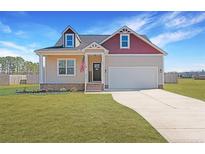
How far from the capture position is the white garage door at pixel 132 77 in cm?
2097

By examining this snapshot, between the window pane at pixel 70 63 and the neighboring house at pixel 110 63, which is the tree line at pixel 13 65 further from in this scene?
the window pane at pixel 70 63

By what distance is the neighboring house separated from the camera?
67.2 ft

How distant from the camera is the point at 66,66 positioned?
2075 centimetres

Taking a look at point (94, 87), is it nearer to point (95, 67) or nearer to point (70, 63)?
point (95, 67)

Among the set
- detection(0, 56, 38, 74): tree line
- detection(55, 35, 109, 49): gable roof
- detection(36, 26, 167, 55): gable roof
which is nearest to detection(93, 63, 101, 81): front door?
detection(36, 26, 167, 55): gable roof

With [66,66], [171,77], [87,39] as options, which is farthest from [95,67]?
[171,77]

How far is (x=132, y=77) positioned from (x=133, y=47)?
253 centimetres

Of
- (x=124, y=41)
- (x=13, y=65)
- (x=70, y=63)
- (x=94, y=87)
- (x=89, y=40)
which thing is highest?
(x=89, y=40)

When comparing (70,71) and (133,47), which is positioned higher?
(133,47)

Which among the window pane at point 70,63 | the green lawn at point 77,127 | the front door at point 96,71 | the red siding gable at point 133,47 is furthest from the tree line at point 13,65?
the green lawn at point 77,127

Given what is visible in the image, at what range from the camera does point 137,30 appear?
71.6 feet

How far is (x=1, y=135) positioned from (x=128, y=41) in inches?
648
